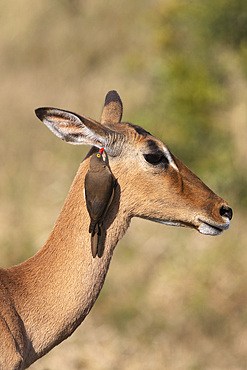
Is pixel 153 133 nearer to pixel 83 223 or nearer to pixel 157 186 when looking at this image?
pixel 157 186

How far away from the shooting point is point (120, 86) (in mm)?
12359

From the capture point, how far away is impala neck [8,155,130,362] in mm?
3898

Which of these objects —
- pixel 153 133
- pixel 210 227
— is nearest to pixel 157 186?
pixel 210 227

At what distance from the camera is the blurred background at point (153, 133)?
708 centimetres

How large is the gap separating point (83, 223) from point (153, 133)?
519 cm

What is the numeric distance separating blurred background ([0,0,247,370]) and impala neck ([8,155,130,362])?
252 centimetres

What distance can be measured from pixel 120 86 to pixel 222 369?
6911 mm

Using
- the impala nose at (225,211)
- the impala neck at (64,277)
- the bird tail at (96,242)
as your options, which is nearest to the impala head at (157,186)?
the impala nose at (225,211)

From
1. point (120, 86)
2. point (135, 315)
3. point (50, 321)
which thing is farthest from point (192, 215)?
point (120, 86)

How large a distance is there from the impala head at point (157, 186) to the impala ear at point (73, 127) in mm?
76

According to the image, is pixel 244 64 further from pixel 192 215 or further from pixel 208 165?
pixel 192 215

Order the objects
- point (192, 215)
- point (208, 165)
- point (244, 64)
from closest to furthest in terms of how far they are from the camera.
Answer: point (192, 215) < point (208, 165) < point (244, 64)

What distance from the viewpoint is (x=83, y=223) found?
4012mm

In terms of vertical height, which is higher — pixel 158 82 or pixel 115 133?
pixel 115 133
